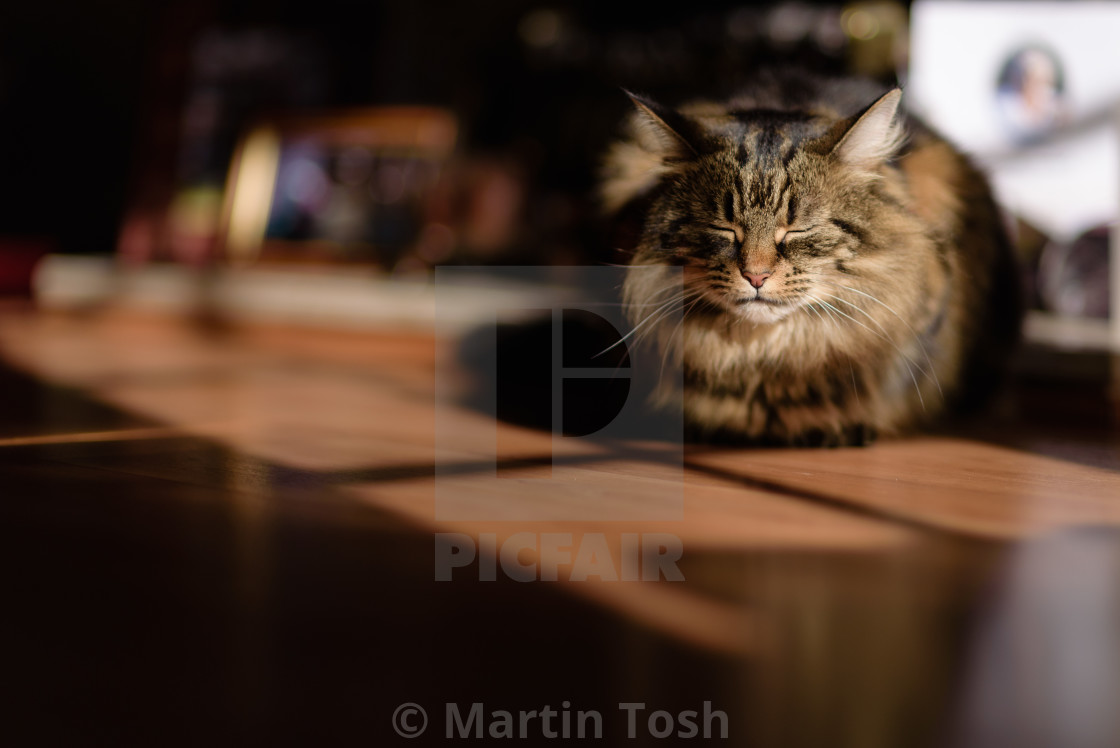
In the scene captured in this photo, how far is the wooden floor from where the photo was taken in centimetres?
42

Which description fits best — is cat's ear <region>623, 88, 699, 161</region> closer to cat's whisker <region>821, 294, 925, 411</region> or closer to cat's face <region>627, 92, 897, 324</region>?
cat's face <region>627, 92, 897, 324</region>

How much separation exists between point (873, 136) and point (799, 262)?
7.2 inches

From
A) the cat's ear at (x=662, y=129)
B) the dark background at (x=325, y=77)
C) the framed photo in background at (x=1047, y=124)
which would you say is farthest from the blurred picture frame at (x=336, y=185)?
the cat's ear at (x=662, y=129)

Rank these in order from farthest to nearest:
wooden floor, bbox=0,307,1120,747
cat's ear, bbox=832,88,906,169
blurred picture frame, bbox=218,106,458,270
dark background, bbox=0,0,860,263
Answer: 1. blurred picture frame, bbox=218,106,458,270
2. dark background, bbox=0,0,860,263
3. cat's ear, bbox=832,88,906,169
4. wooden floor, bbox=0,307,1120,747

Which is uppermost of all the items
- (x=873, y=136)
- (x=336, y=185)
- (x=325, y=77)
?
(x=325, y=77)

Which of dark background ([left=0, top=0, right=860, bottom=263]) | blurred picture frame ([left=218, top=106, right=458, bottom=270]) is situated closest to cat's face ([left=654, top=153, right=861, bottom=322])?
dark background ([left=0, top=0, right=860, bottom=263])

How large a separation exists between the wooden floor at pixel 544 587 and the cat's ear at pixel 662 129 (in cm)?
39

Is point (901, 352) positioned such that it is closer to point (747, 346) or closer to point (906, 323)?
point (906, 323)

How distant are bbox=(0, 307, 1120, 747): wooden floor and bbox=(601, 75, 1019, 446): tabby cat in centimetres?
9

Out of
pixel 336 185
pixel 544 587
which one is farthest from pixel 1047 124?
pixel 336 185

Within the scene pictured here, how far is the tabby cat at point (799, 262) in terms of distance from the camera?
0.92 meters

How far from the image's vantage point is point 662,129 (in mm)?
973

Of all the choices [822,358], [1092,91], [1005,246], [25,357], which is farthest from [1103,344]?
[25,357]

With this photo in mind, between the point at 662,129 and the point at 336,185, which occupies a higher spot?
the point at 336,185
